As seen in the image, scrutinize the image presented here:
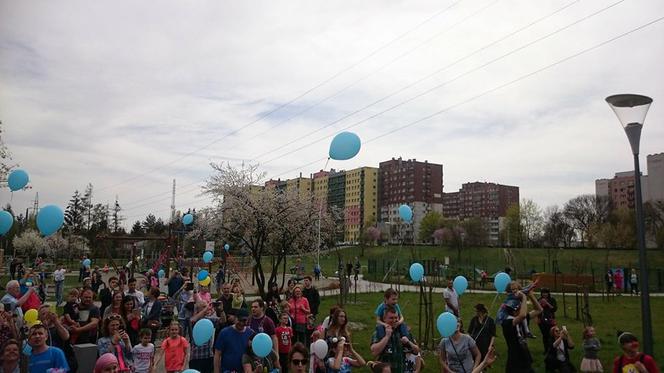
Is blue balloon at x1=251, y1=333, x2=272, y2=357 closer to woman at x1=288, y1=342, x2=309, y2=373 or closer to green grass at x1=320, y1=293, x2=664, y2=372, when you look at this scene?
woman at x1=288, y1=342, x2=309, y2=373

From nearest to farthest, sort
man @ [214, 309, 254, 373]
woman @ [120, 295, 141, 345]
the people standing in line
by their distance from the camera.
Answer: man @ [214, 309, 254, 373]
woman @ [120, 295, 141, 345]
the people standing in line

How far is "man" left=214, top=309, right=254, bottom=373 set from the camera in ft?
20.1

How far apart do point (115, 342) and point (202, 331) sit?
1118 mm

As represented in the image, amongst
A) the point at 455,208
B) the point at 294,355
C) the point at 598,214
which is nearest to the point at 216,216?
the point at 294,355

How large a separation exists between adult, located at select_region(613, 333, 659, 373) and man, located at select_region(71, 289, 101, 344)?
705 cm

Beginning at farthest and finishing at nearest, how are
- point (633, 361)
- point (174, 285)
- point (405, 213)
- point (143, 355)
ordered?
point (174, 285)
point (405, 213)
point (143, 355)
point (633, 361)

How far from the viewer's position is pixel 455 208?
164 m

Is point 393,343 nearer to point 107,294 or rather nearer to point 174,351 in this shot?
point 174,351

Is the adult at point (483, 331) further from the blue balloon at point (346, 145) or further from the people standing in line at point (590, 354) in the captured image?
the blue balloon at point (346, 145)

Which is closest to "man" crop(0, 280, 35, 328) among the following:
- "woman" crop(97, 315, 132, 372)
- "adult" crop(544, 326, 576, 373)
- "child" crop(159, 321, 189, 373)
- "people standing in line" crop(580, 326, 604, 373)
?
"woman" crop(97, 315, 132, 372)

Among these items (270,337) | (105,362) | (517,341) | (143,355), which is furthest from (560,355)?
(105,362)

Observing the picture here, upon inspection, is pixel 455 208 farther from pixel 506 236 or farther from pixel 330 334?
pixel 330 334

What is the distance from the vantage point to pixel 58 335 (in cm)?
695

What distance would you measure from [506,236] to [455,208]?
72.4 m
